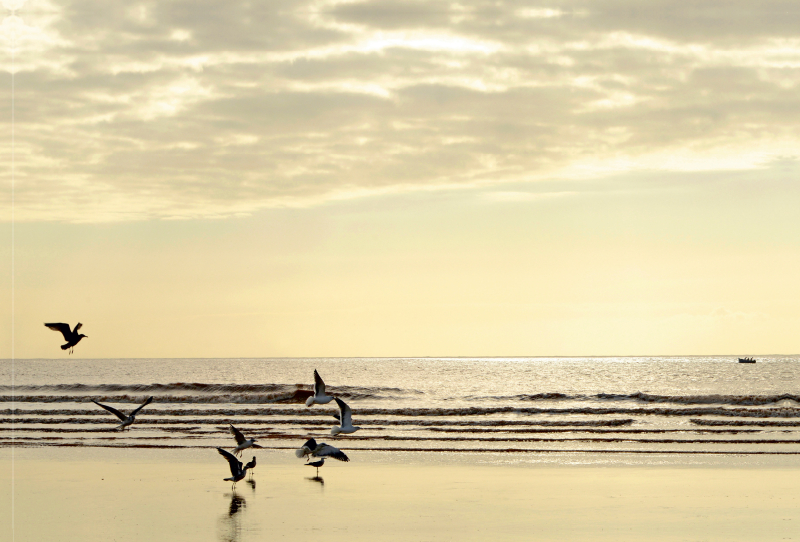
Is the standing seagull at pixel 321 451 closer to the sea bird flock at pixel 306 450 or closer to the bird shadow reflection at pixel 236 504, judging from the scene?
the sea bird flock at pixel 306 450

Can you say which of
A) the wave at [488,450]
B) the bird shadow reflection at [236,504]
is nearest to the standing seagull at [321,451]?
the bird shadow reflection at [236,504]

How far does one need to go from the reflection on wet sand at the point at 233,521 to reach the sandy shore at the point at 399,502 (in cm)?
3

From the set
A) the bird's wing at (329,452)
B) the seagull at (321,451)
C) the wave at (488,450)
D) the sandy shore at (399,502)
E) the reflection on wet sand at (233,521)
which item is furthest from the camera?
the wave at (488,450)

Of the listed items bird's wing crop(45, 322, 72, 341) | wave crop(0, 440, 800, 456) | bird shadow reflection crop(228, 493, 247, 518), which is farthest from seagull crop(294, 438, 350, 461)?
bird's wing crop(45, 322, 72, 341)

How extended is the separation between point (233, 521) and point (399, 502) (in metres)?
3.29

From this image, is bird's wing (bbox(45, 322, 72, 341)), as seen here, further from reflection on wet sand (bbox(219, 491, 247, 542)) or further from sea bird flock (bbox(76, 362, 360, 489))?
reflection on wet sand (bbox(219, 491, 247, 542))

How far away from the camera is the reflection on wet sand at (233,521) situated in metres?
12.9

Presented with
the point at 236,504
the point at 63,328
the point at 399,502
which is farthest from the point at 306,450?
the point at 63,328

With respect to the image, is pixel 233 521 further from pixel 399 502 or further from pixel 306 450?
pixel 306 450

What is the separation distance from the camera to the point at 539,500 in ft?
52.0

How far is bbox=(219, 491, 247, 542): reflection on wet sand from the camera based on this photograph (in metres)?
12.9

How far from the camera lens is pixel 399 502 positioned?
1577cm

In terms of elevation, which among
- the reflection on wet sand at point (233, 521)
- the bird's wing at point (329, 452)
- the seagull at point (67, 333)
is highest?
Answer: the seagull at point (67, 333)

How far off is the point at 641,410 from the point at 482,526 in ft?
97.0
